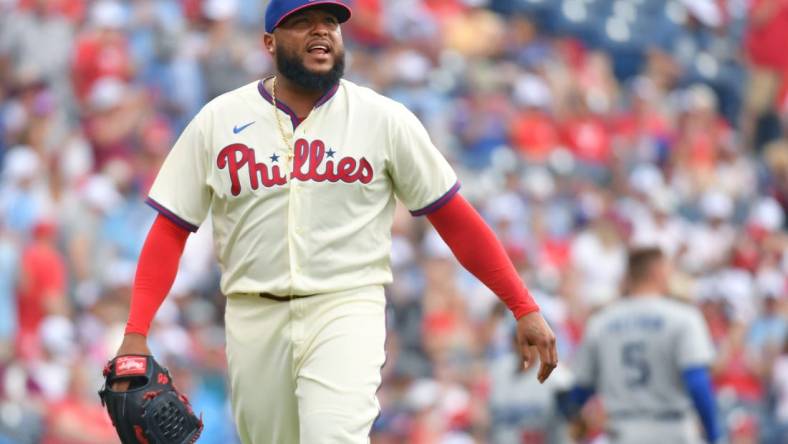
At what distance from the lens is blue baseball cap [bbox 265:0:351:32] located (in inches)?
235

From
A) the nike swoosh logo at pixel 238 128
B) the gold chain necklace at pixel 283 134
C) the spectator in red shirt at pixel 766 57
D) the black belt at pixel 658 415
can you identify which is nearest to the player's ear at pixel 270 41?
the gold chain necklace at pixel 283 134

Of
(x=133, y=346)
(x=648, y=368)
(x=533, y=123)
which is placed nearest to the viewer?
(x=133, y=346)

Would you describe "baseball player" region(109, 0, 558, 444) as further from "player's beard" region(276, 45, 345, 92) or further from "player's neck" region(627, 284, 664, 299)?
"player's neck" region(627, 284, 664, 299)

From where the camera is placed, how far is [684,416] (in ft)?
30.6

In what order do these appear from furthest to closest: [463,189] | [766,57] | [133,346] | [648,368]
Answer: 1. [766,57]
2. [463,189]
3. [648,368]
4. [133,346]

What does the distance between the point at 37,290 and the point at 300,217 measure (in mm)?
5735

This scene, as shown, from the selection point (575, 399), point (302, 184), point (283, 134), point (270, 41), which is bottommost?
point (575, 399)

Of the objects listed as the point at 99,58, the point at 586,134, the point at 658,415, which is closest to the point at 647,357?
the point at 658,415

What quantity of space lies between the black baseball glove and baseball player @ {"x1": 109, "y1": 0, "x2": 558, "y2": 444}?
10 centimetres

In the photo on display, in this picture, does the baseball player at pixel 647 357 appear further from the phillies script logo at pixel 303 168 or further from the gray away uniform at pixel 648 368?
the phillies script logo at pixel 303 168

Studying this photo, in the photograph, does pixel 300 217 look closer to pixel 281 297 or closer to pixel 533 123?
pixel 281 297

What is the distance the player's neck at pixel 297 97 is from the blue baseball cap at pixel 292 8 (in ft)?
0.65

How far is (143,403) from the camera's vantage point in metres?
5.81

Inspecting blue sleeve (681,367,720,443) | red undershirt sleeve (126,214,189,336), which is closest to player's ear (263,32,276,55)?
red undershirt sleeve (126,214,189,336)
